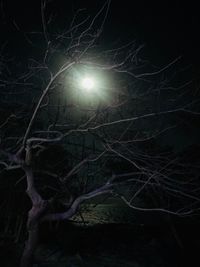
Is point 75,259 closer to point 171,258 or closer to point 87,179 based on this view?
point 171,258

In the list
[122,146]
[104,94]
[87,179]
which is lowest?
[87,179]

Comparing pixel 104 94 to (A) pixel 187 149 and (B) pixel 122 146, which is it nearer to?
(B) pixel 122 146

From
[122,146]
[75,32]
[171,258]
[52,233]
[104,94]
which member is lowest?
[171,258]

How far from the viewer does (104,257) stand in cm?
1420

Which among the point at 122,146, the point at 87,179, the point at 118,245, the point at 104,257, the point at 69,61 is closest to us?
the point at 69,61

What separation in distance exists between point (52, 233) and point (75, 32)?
15.7 metres

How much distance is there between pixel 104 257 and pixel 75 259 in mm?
2170

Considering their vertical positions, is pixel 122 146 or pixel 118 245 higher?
pixel 122 146

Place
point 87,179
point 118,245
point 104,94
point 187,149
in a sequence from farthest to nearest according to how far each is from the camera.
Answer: point 118,245 → point 187,149 → point 87,179 → point 104,94

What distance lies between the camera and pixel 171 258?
14969mm

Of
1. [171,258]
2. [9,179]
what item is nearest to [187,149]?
[171,258]

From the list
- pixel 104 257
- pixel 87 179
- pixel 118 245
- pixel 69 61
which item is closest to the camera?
pixel 69 61

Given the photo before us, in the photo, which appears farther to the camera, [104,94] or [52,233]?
[52,233]

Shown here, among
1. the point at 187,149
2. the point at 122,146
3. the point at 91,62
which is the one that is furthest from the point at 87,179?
the point at 187,149
